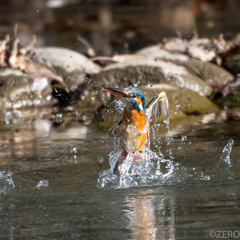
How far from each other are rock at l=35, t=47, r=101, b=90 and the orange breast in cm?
394

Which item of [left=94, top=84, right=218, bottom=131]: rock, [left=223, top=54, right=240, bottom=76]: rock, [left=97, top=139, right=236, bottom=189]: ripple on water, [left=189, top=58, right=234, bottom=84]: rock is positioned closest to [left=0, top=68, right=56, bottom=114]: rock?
[left=94, top=84, right=218, bottom=131]: rock

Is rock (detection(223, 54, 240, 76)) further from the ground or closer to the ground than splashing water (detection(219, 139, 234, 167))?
further from the ground

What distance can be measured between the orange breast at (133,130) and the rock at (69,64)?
3.94 meters

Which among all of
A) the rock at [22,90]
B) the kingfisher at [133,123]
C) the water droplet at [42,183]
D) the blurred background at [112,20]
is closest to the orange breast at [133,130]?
the kingfisher at [133,123]

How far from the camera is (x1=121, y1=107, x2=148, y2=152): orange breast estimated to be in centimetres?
280

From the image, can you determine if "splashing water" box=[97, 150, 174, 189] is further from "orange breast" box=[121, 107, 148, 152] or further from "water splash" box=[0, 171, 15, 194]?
"water splash" box=[0, 171, 15, 194]

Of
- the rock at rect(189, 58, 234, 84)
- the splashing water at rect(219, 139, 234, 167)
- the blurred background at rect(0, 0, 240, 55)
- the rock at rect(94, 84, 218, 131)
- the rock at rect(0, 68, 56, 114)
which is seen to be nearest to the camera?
the splashing water at rect(219, 139, 234, 167)

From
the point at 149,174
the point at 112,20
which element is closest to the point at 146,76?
the point at 112,20

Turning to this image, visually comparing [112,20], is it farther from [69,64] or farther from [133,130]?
[133,130]

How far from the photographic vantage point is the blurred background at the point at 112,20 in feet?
27.7

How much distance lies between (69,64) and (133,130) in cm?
434

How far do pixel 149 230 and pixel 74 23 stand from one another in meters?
7.27

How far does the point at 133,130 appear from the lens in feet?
9.24

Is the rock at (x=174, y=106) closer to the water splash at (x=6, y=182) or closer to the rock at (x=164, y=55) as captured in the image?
the rock at (x=164, y=55)
